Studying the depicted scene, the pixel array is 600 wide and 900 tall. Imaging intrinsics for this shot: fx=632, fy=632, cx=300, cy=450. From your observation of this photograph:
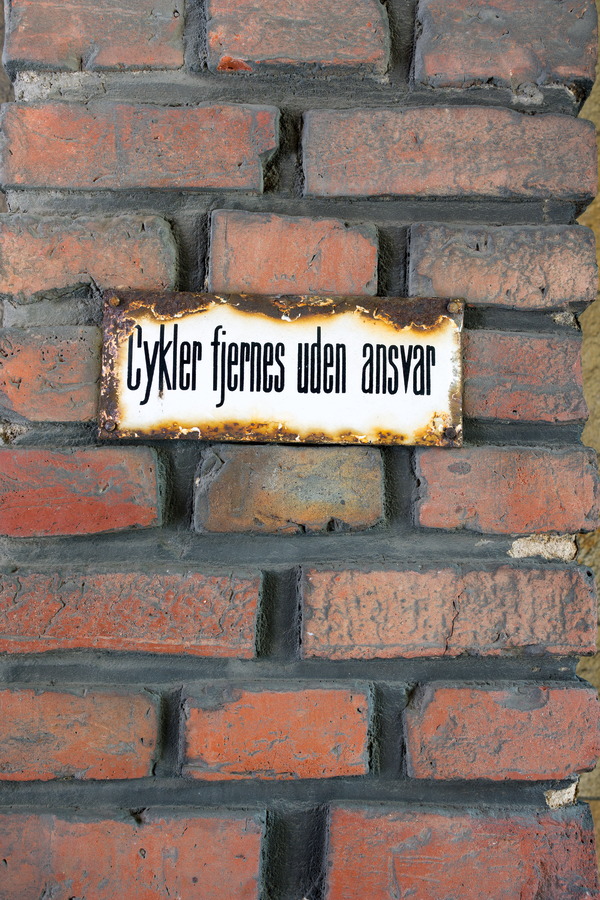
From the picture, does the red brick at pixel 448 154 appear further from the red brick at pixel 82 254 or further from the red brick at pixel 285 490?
the red brick at pixel 285 490

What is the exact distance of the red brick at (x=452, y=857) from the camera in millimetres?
606

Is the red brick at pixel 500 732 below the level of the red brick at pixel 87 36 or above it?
below

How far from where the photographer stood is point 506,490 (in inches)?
25.9

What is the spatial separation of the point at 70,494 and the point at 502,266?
1.67 feet

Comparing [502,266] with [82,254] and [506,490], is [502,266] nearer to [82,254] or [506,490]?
[506,490]

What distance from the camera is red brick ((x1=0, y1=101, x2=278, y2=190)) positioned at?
661mm

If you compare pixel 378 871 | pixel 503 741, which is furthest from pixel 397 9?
pixel 378 871

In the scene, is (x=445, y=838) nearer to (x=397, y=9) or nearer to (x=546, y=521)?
(x=546, y=521)

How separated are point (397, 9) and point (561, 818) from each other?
867 millimetres

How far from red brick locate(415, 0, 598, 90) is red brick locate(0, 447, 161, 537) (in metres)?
0.53

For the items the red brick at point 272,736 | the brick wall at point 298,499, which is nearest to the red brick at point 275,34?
the brick wall at point 298,499

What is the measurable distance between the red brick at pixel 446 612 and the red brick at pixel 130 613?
0.07 meters

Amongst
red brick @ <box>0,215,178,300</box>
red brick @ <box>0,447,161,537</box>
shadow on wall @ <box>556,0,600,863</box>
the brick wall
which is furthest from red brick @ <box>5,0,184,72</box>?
shadow on wall @ <box>556,0,600,863</box>

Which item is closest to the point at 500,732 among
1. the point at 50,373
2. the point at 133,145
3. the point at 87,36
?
the point at 50,373
